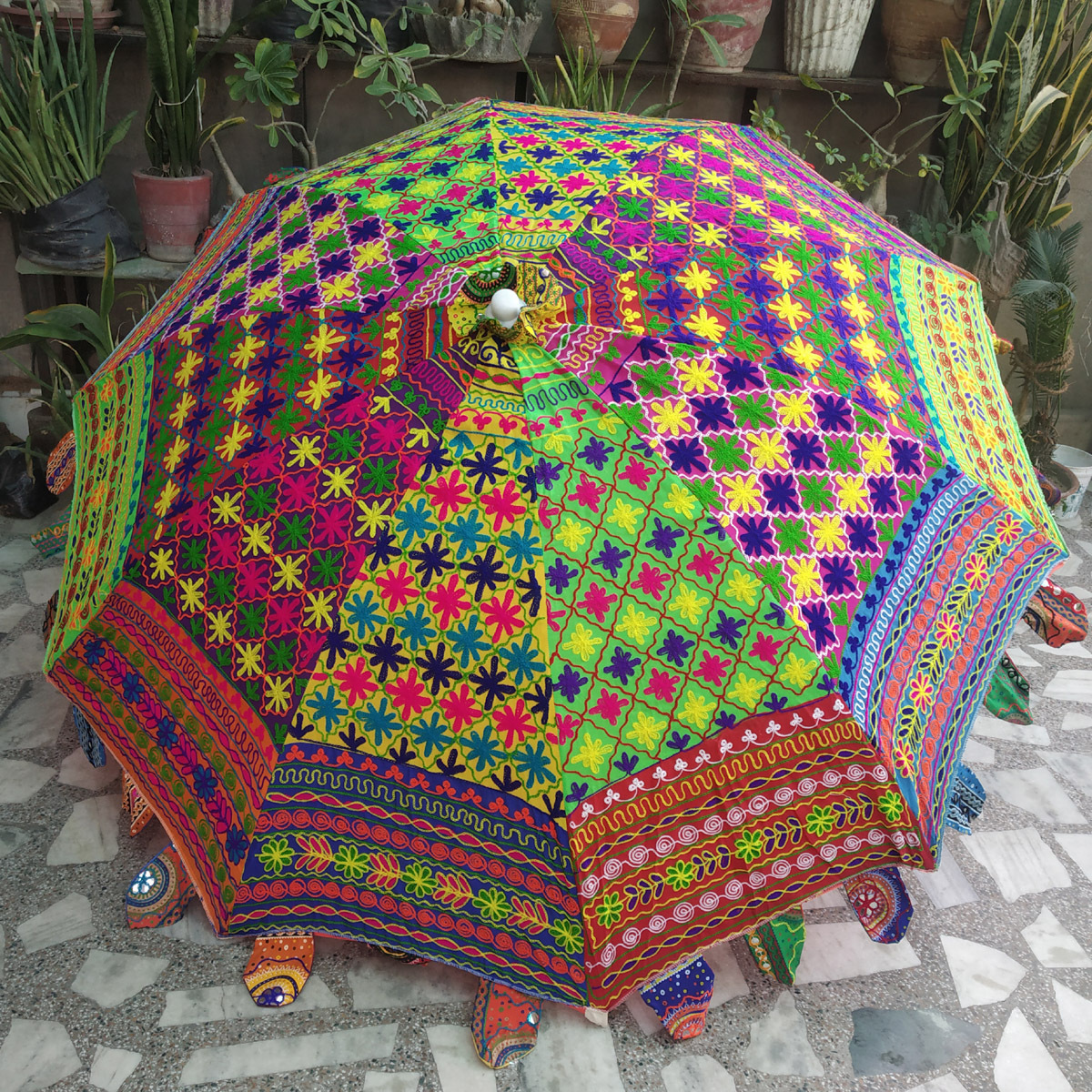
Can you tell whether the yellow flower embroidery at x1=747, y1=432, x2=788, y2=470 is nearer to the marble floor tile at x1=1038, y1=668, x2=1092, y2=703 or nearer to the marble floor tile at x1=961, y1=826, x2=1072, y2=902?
the marble floor tile at x1=961, y1=826, x2=1072, y2=902

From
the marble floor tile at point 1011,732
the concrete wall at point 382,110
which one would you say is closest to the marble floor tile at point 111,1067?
the marble floor tile at point 1011,732

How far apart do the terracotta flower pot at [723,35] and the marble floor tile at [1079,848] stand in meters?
2.86

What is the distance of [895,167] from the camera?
4152mm

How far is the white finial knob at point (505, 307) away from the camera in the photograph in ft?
4.56

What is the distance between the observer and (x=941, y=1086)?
5.80 ft

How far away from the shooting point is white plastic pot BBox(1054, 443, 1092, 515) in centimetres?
384

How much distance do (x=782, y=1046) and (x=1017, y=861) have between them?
826mm

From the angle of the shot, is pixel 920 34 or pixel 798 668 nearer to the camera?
pixel 798 668

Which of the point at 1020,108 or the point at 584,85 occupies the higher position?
the point at 1020,108

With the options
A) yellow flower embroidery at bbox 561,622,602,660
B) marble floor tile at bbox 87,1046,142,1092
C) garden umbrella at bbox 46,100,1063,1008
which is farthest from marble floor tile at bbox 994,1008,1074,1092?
marble floor tile at bbox 87,1046,142,1092

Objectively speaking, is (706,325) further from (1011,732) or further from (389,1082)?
(1011,732)

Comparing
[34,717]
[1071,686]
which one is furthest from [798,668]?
[34,717]

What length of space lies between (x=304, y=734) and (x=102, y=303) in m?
2.28

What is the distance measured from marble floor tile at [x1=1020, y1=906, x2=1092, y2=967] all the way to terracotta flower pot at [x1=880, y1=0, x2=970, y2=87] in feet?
10.3
